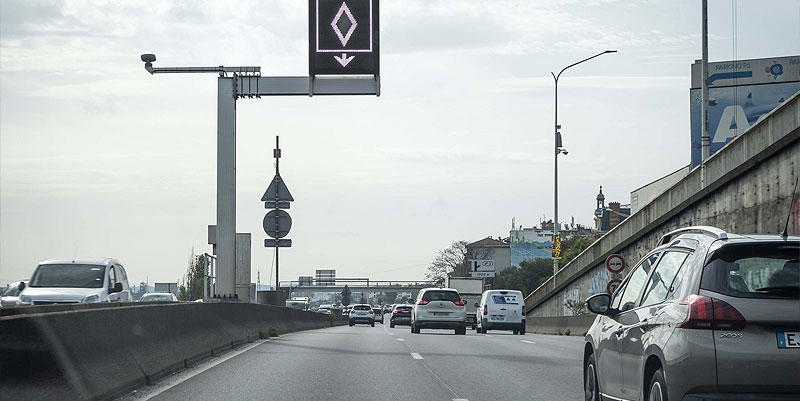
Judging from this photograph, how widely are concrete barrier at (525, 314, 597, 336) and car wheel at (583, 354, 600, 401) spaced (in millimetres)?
A: 23135

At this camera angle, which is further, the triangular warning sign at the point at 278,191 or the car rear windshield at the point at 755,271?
the triangular warning sign at the point at 278,191

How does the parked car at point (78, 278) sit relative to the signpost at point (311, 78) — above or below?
below

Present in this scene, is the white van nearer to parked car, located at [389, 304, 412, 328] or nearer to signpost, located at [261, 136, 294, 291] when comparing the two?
signpost, located at [261, 136, 294, 291]

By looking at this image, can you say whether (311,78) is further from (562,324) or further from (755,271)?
(562,324)

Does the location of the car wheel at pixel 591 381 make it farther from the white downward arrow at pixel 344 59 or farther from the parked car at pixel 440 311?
the parked car at pixel 440 311

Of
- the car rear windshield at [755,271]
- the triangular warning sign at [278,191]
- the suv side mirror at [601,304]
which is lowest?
the suv side mirror at [601,304]

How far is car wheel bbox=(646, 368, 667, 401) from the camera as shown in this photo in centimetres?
674

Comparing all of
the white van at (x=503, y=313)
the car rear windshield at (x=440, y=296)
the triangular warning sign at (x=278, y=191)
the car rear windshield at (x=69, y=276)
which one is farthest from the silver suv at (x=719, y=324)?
the white van at (x=503, y=313)

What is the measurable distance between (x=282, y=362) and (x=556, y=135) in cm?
3991

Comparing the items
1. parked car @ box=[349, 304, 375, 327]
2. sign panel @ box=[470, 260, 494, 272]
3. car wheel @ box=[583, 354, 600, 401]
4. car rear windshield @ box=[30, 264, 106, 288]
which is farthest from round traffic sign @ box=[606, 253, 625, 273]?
sign panel @ box=[470, 260, 494, 272]

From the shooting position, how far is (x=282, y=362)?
15953mm

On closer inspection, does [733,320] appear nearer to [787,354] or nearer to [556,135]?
[787,354]

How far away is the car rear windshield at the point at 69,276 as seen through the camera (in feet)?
74.6

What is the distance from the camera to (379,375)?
13.8 m
